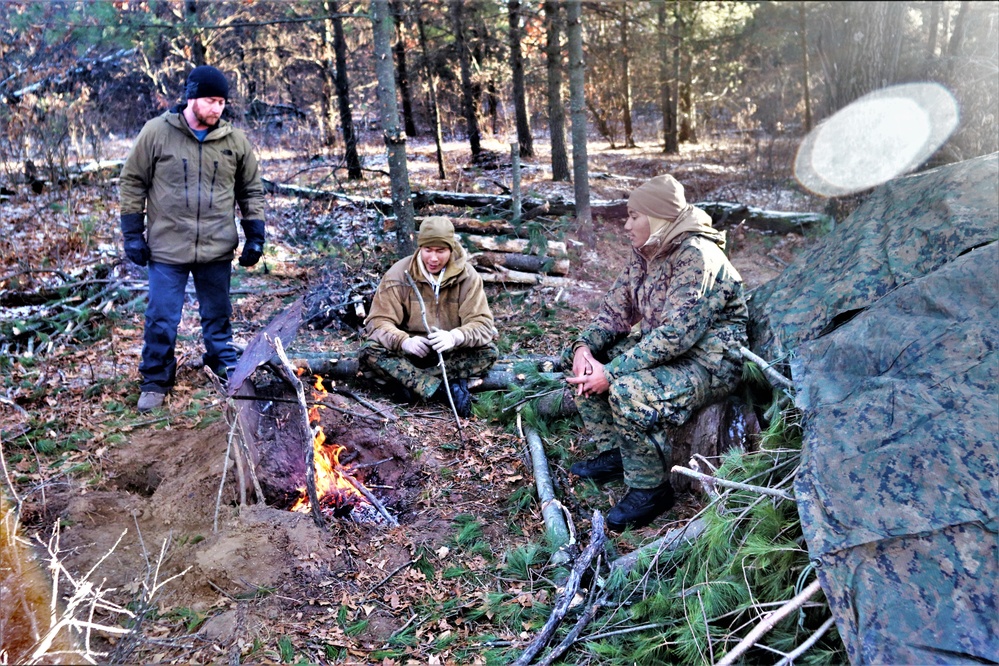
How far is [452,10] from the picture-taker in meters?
12.9

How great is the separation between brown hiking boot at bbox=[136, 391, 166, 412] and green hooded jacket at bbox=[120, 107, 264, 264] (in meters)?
1.03

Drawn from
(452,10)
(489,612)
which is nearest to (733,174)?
(452,10)

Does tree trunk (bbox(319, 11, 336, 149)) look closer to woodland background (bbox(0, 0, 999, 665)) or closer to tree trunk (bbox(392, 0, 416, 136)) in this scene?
woodland background (bbox(0, 0, 999, 665))

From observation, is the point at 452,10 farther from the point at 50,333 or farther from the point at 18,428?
the point at 18,428

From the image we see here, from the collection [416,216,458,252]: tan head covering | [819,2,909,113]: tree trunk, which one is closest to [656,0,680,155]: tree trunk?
[819,2,909,113]: tree trunk

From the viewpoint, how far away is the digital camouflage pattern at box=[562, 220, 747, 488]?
3.79m

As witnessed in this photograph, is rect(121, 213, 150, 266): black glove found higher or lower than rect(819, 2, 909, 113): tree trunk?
lower

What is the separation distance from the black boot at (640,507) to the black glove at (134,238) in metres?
3.84

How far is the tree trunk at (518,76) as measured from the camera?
1356 cm

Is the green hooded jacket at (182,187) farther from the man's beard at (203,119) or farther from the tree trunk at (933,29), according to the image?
the tree trunk at (933,29)

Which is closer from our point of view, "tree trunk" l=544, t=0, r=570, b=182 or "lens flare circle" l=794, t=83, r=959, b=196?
"lens flare circle" l=794, t=83, r=959, b=196

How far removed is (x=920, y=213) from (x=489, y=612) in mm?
3113

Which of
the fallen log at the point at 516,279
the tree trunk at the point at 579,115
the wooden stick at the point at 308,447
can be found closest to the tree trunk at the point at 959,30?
the tree trunk at the point at 579,115

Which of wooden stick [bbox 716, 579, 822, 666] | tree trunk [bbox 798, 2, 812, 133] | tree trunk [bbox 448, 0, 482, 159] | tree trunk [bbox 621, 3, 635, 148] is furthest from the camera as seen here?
tree trunk [bbox 621, 3, 635, 148]
